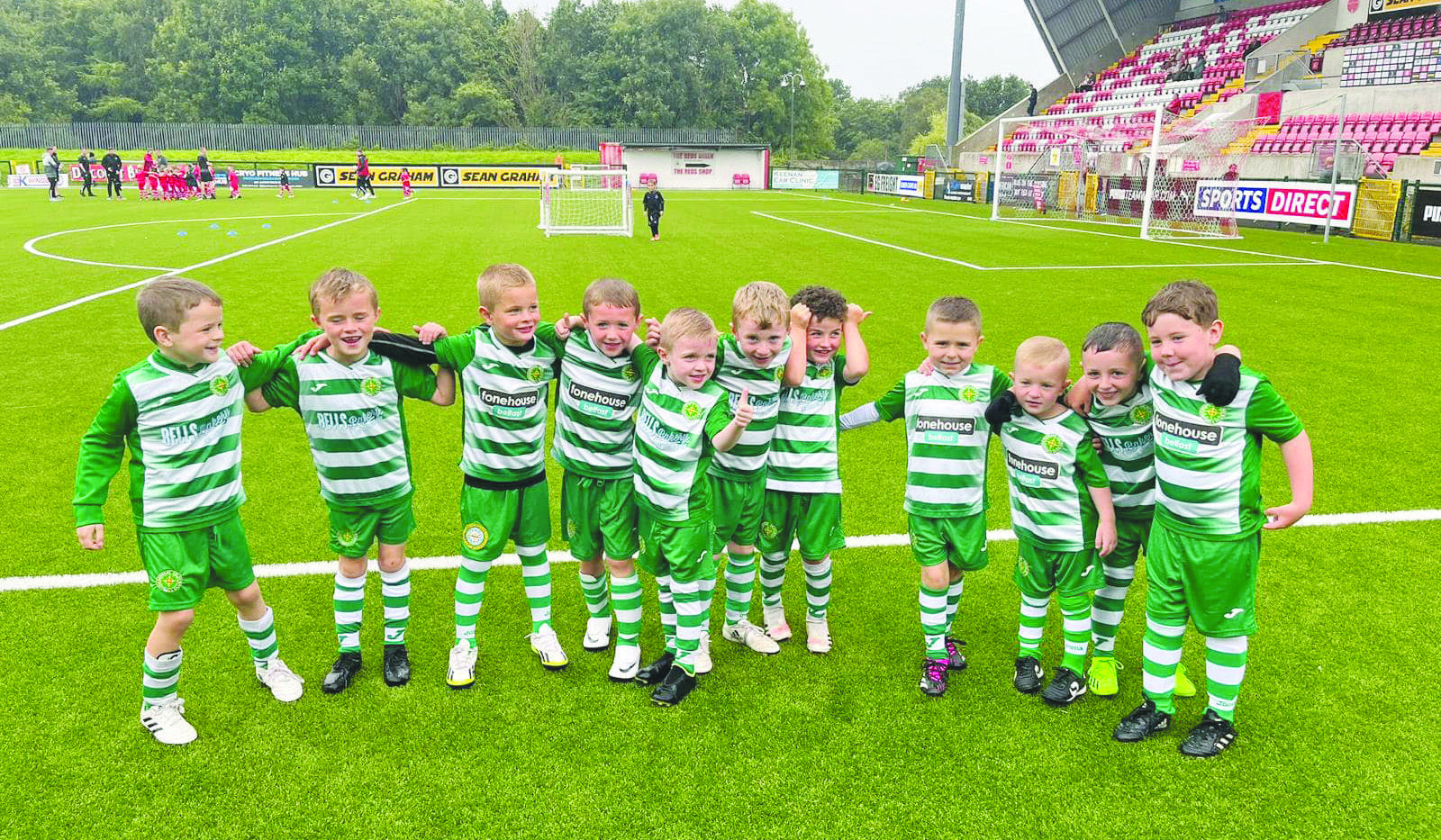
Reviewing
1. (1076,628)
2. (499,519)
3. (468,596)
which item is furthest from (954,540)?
(468,596)

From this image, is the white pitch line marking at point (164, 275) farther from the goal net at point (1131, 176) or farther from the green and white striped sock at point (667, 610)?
the goal net at point (1131, 176)

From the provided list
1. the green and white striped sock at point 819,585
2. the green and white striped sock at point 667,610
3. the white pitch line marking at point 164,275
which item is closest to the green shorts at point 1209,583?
the green and white striped sock at point 819,585

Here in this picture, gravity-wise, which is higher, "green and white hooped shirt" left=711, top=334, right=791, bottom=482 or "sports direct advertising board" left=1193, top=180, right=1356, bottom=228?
"sports direct advertising board" left=1193, top=180, right=1356, bottom=228

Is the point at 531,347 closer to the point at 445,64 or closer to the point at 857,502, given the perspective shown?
the point at 857,502

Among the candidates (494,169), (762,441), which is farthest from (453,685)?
(494,169)

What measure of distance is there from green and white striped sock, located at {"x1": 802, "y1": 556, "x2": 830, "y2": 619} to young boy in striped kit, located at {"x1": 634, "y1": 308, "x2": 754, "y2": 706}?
53 centimetres

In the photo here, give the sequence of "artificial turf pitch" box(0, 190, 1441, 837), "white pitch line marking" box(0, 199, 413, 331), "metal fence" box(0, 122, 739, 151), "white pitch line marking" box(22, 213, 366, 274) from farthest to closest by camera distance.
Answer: "metal fence" box(0, 122, 739, 151) → "white pitch line marking" box(22, 213, 366, 274) → "white pitch line marking" box(0, 199, 413, 331) → "artificial turf pitch" box(0, 190, 1441, 837)

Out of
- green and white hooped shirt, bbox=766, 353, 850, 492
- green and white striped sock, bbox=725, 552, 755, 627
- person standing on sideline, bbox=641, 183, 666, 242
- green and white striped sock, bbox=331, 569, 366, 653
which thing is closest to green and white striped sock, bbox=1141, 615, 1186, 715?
green and white hooped shirt, bbox=766, 353, 850, 492

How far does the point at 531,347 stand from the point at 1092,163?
32273mm

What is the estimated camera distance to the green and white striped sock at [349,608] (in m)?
3.92

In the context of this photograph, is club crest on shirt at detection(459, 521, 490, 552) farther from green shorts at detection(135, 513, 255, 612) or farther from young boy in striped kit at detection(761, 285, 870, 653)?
young boy in striped kit at detection(761, 285, 870, 653)

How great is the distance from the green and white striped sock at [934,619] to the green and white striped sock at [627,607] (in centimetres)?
125

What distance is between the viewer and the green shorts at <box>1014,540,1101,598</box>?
12.1ft

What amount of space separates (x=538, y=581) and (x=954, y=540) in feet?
6.03
